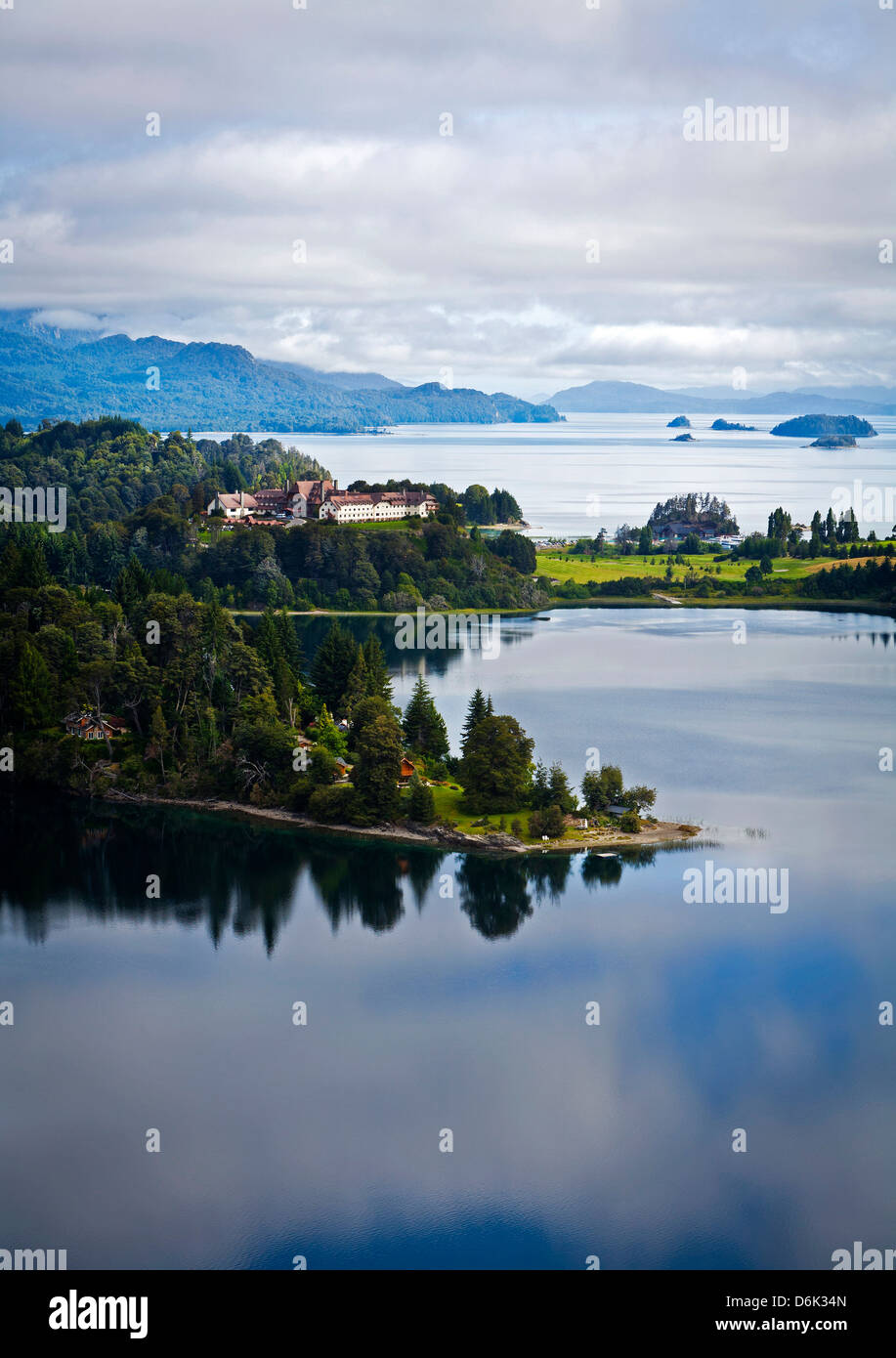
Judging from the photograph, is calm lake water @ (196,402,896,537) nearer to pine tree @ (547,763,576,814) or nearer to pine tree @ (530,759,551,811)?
pine tree @ (530,759,551,811)

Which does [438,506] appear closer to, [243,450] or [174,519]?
[174,519]

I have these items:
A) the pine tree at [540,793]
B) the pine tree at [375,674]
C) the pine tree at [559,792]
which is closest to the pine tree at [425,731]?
the pine tree at [375,674]

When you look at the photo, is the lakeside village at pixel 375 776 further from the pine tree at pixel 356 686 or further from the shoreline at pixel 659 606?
the shoreline at pixel 659 606

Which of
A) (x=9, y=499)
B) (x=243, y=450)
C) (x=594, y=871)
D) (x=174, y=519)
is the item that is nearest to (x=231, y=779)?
(x=594, y=871)

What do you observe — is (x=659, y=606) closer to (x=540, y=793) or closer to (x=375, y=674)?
(x=375, y=674)
